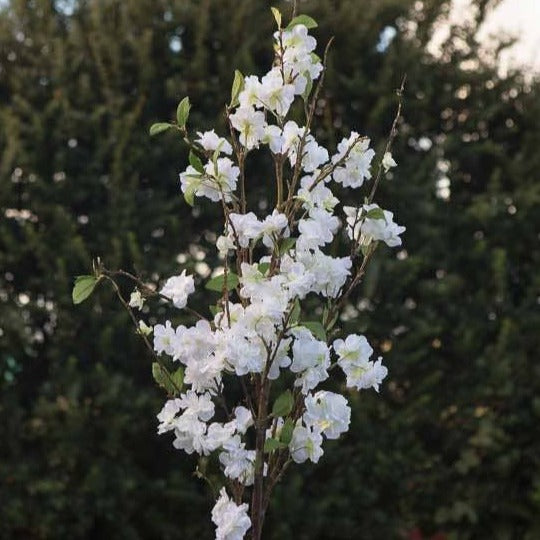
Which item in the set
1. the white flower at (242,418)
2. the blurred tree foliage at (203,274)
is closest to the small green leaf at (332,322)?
the white flower at (242,418)

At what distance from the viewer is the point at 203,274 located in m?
4.01

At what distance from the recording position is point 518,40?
470 cm

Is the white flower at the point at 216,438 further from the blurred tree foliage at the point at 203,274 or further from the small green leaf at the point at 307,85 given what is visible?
the blurred tree foliage at the point at 203,274

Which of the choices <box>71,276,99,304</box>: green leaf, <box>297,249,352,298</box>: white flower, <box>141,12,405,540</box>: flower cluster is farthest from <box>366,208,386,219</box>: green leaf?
<box>71,276,99,304</box>: green leaf

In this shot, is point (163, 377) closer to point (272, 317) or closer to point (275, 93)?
point (272, 317)

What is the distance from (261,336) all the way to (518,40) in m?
3.31

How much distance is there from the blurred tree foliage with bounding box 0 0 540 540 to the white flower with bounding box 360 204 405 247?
1950 mm

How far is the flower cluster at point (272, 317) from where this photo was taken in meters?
1.88

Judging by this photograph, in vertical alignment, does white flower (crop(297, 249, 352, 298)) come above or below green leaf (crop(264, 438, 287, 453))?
above

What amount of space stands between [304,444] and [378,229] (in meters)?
0.46

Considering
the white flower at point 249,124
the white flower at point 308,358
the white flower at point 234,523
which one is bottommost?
the white flower at point 234,523

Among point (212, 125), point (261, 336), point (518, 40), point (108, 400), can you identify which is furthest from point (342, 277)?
point (518, 40)

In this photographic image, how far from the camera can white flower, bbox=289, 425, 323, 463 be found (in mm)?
1986

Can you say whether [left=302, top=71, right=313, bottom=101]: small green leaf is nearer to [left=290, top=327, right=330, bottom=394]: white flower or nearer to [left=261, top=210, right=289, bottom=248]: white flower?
[left=261, top=210, right=289, bottom=248]: white flower
